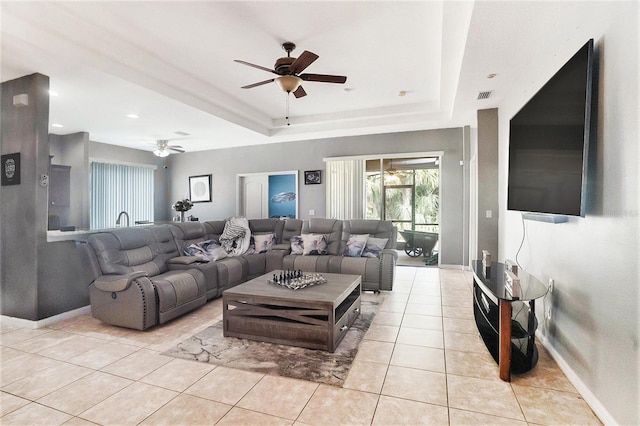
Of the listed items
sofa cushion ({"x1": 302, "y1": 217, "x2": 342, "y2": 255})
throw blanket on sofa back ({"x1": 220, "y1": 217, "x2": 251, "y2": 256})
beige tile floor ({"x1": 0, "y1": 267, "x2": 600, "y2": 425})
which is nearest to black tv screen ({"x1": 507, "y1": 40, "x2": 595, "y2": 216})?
beige tile floor ({"x1": 0, "y1": 267, "x2": 600, "y2": 425})

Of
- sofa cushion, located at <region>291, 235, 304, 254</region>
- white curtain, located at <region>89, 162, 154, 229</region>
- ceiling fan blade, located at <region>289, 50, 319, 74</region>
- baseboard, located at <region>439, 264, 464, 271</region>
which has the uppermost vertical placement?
ceiling fan blade, located at <region>289, 50, 319, 74</region>

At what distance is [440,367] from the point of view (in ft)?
7.55

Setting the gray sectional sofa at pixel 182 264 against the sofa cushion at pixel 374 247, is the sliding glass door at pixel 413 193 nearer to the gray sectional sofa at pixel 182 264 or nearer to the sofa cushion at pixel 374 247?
the sofa cushion at pixel 374 247

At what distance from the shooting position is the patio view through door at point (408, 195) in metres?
6.77

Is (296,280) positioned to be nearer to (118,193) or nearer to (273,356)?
(273,356)

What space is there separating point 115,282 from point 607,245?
3.78m

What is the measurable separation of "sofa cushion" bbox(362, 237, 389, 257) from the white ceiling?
85.4 inches

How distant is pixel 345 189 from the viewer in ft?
21.7

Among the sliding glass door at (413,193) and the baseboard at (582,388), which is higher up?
the sliding glass door at (413,193)

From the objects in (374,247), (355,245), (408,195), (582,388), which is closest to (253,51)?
(355,245)

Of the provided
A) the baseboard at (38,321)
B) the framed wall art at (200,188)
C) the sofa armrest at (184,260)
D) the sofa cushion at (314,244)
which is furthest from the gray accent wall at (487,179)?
the framed wall art at (200,188)

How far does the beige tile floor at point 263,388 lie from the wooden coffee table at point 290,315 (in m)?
0.34

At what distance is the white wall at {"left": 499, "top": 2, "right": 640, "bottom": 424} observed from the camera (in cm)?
149

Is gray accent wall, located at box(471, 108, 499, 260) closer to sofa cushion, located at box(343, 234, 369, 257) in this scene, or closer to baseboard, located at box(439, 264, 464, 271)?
baseboard, located at box(439, 264, 464, 271)
